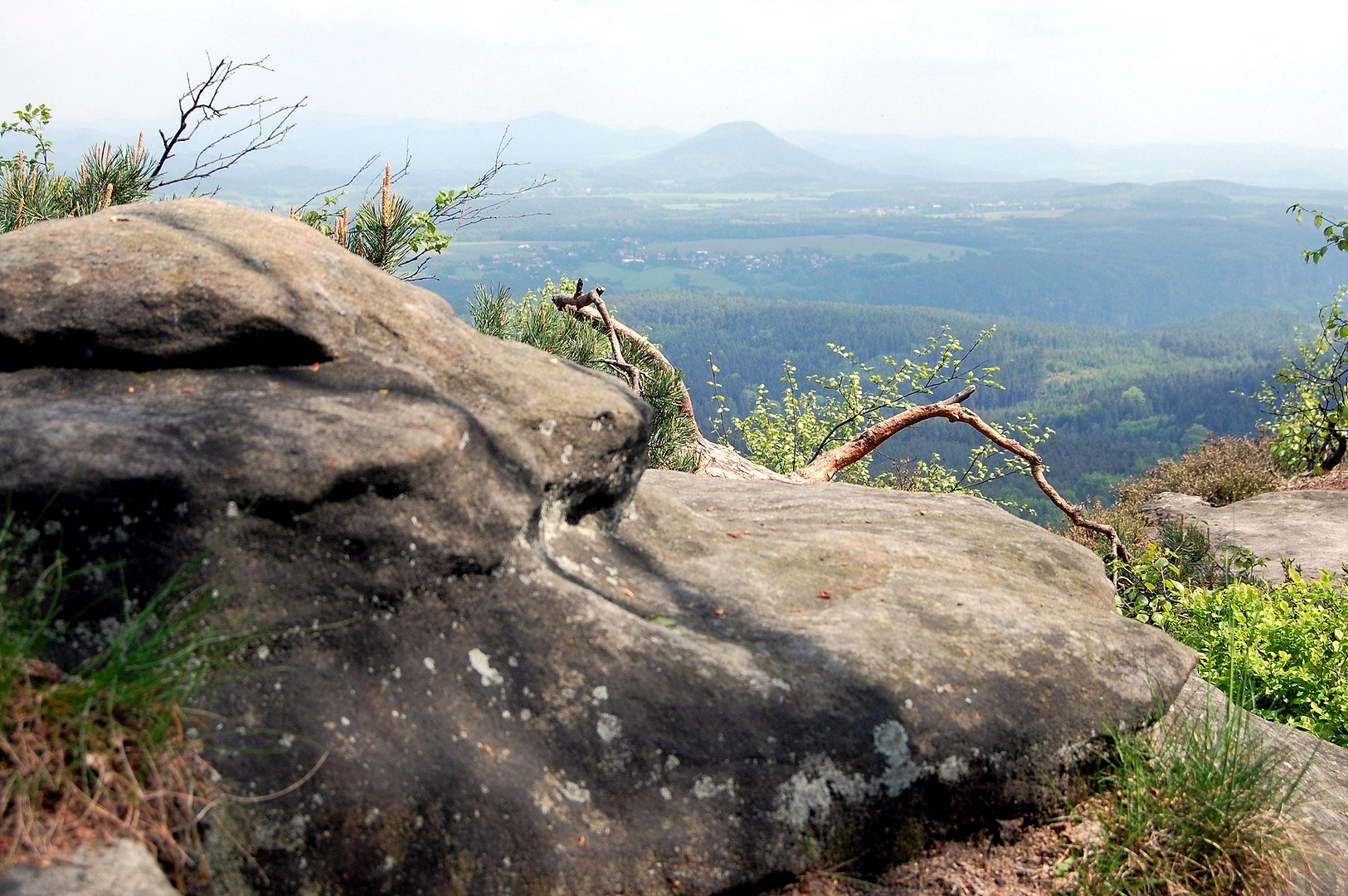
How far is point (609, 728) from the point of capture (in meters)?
4.38

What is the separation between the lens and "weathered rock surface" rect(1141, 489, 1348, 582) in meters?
14.7

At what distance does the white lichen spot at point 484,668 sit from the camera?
434cm

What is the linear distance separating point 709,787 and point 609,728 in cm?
56

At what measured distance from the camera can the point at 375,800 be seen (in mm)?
3828

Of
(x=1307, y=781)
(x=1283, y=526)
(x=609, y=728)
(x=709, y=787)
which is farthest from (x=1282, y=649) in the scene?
(x=1283, y=526)

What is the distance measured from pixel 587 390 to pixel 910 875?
3.38 meters

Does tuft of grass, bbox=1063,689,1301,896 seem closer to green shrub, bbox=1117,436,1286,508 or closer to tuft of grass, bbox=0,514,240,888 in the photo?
tuft of grass, bbox=0,514,240,888

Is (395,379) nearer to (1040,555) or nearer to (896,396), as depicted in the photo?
(1040,555)

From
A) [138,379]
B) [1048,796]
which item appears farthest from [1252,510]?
[138,379]

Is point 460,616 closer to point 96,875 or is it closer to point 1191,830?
point 96,875

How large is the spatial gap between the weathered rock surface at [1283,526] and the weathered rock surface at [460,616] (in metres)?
11.2

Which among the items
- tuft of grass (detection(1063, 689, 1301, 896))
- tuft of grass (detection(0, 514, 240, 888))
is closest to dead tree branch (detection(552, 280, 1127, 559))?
tuft of grass (detection(1063, 689, 1301, 896))

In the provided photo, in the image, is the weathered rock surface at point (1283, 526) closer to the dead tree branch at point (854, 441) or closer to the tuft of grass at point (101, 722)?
the dead tree branch at point (854, 441)

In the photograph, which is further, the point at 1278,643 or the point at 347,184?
the point at 347,184
